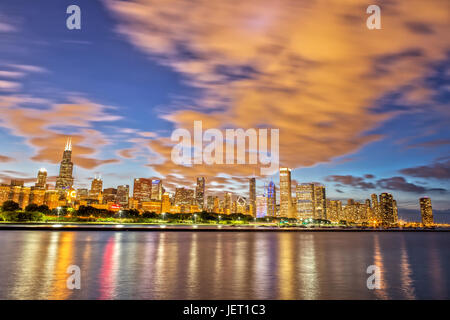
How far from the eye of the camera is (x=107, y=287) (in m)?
21.9

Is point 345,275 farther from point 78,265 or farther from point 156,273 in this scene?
point 78,265
